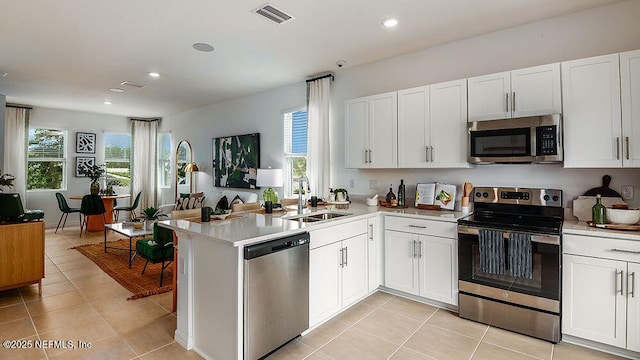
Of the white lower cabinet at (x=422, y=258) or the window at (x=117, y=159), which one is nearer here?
the white lower cabinet at (x=422, y=258)

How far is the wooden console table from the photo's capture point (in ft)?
10.9

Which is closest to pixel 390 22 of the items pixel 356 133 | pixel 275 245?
pixel 356 133

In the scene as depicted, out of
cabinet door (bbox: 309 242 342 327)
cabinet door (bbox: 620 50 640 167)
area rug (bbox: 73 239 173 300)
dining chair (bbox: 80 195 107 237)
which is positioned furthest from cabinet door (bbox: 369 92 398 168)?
dining chair (bbox: 80 195 107 237)

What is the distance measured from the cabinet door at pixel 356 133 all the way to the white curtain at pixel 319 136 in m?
0.56

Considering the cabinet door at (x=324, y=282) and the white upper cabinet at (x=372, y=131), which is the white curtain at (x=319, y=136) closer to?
the white upper cabinet at (x=372, y=131)

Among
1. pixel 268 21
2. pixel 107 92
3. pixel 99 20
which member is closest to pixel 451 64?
pixel 268 21

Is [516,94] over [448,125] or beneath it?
over

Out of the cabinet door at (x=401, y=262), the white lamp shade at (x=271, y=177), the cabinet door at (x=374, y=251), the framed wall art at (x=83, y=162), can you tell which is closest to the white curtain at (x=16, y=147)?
the framed wall art at (x=83, y=162)

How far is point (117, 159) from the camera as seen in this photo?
27.7 feet

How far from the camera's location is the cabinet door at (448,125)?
318cm

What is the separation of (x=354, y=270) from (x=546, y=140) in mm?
2017

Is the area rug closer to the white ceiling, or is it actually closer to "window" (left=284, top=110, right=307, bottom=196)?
"window" (left=284, top=110, right=307, bottom=196)

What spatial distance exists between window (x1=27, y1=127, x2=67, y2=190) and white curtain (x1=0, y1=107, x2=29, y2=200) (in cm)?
27

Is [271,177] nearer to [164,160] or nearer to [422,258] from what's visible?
Answer: [422,258]
